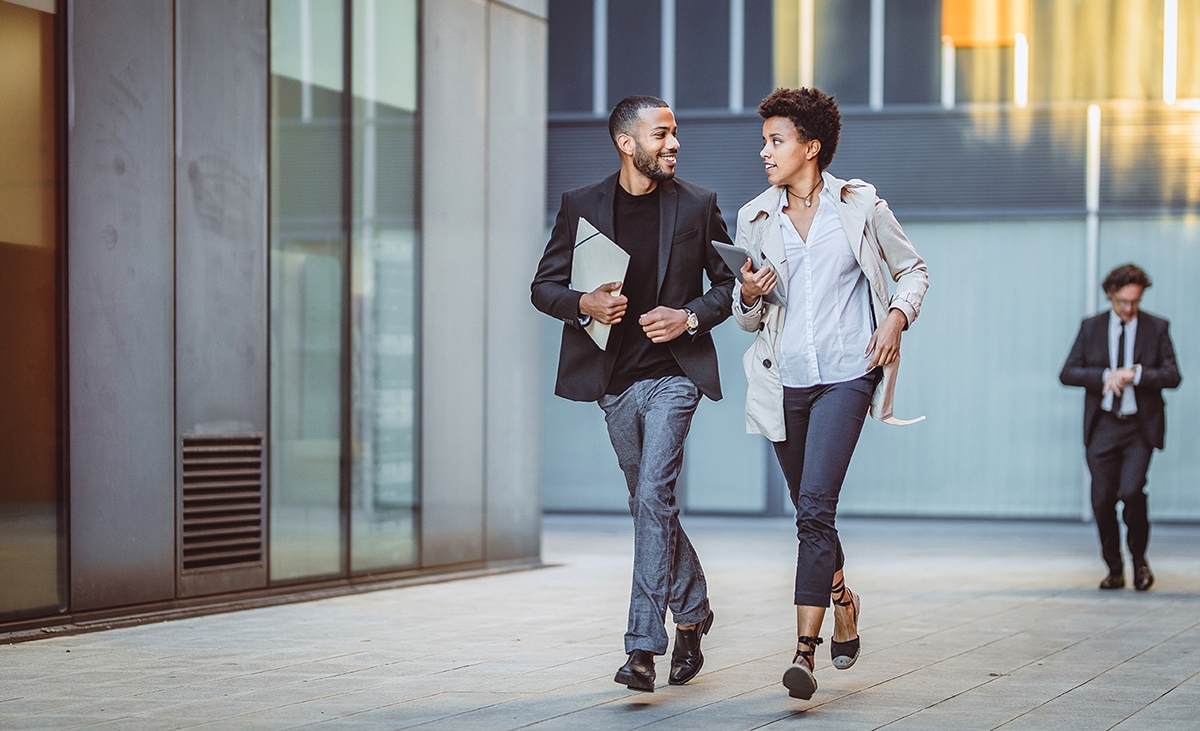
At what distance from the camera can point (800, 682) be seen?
5.14 metres

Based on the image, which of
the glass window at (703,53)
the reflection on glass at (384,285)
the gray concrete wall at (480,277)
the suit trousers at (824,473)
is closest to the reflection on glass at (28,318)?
the reflection on glass at (384,285)

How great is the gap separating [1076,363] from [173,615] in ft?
17.9

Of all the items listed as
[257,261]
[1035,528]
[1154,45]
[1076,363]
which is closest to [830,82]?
[1154,45]

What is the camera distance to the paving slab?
5020 mm

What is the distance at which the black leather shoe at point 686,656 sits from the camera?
5.62 metres

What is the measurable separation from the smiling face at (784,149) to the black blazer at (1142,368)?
4.45 metres

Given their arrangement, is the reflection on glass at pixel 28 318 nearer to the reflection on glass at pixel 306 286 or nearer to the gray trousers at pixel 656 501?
the reflection on glass at pixel 306 286

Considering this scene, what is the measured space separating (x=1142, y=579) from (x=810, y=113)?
4977 millimetres

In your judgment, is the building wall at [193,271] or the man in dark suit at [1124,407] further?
the man in dark suit at [1124,407]

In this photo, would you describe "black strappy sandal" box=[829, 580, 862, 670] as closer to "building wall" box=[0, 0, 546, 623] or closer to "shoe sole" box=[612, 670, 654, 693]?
"shoe sole" box=[612, 670, 654, 693]

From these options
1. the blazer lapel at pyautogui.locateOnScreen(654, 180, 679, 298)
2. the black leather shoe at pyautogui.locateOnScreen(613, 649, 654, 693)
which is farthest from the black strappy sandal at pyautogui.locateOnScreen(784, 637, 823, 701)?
the blazer lapel at pyautogui.locateOnScreen(654, 180, 679, 298)

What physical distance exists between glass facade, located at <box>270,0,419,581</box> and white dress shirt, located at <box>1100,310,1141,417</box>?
416cm

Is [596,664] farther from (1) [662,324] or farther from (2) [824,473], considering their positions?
(1) [662,324]

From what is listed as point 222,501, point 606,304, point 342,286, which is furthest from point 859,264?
point 342,286
